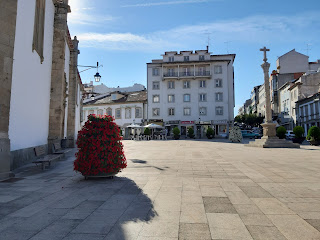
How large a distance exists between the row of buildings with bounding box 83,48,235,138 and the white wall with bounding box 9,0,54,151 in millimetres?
34803

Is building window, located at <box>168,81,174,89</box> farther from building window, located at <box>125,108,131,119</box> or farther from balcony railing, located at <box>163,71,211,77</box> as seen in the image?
building window, located at <box>125,108,131,119</box>

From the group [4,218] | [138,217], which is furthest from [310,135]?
[4,218]

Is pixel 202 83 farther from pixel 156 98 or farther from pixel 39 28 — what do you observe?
pixel 39 28

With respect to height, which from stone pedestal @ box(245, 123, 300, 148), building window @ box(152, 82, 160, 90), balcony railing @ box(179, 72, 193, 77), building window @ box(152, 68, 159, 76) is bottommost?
stone pedestal @ box(245, 123, 300, 148)

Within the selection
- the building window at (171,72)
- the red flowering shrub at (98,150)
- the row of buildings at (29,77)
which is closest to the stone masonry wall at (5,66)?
the row of buildings at (29,77)

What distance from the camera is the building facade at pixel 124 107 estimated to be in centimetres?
4900

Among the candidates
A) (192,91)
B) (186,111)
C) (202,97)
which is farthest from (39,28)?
(202,97)

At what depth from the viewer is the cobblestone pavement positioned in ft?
10.6

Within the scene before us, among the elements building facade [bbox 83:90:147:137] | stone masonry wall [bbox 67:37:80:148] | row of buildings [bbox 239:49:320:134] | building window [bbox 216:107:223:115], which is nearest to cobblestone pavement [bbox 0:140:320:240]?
stone masonry wall [bbox 67:37:80:148]

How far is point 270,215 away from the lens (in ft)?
12.8

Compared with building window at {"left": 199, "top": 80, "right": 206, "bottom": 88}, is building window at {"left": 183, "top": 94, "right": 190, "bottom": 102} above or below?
below

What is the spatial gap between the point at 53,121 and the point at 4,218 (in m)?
11.4

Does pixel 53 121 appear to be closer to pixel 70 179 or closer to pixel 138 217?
pixel 70 179

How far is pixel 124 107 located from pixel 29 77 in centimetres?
4037
